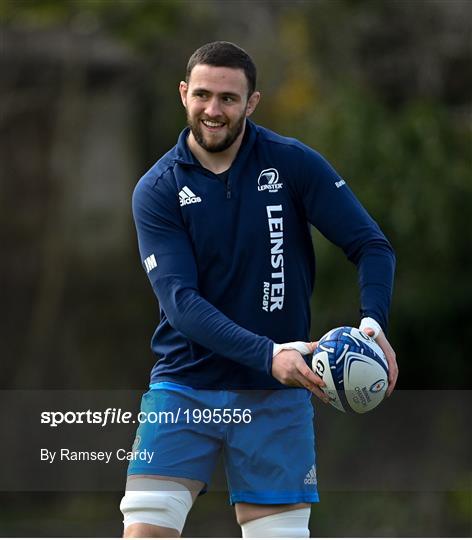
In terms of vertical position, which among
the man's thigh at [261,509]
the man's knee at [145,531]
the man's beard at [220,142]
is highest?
the man's beard at [220,142]

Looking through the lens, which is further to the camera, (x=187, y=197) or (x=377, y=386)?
(x=187, y=197)

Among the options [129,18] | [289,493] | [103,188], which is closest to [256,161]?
[289,493]

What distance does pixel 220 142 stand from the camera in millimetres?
5027

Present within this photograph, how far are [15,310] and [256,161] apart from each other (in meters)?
9.47

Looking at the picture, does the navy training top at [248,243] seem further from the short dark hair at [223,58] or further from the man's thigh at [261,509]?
the man's thigh at [261,509]

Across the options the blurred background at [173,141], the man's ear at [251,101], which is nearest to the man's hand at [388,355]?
the man's ear at [251,101]

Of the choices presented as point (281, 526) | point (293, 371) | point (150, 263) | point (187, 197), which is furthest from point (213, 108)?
point (281, 526)

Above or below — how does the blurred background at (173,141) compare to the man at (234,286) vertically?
above

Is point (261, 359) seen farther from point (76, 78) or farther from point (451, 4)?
point (76, 78)

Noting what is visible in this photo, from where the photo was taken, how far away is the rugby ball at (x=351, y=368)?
4754mm

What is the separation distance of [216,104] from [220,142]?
149 millimetres

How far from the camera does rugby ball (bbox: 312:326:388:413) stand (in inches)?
187

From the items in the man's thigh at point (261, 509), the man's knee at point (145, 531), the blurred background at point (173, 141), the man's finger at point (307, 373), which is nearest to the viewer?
the man's finger at point (307, 373)

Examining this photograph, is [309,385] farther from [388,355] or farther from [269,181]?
[269,181]
